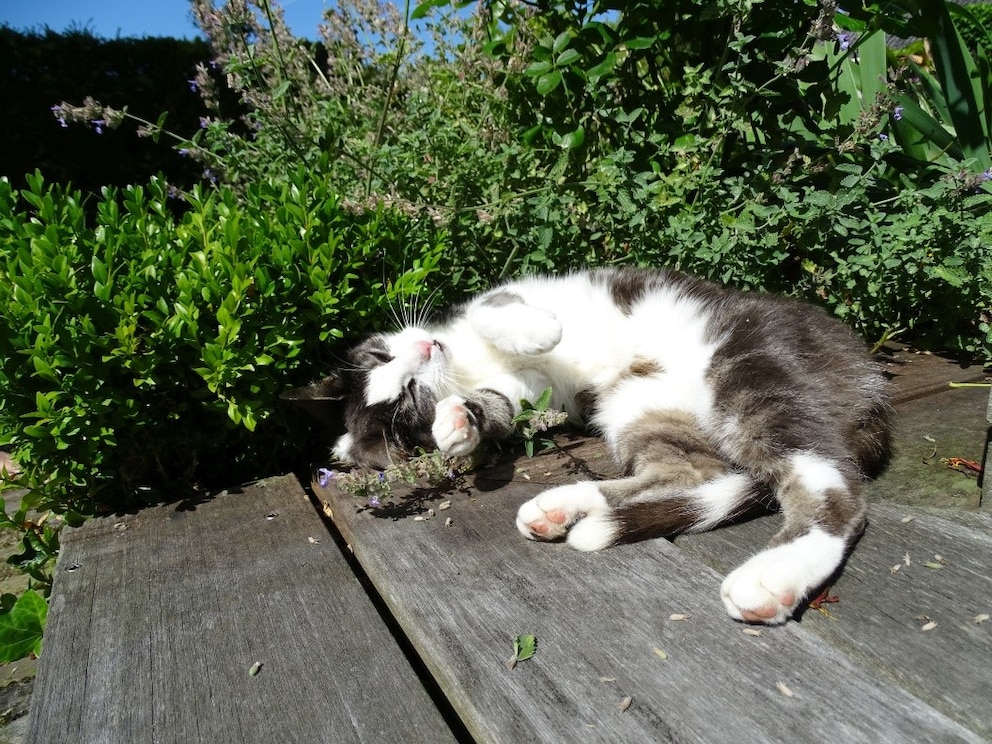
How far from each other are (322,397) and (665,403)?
4.23ft

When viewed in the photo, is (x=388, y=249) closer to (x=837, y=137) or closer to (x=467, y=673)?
(x=467, y=673)

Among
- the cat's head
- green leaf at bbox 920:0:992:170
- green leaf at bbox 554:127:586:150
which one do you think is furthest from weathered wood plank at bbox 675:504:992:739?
green leaf at bbox 920:0:992:170

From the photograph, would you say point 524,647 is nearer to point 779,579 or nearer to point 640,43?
point 779,579

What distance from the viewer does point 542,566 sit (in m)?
1.66

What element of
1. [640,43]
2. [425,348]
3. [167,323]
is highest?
[640,43]

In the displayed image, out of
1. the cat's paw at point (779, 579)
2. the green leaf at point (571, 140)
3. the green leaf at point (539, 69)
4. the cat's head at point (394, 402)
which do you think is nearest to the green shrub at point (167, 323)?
the cat's head at point (394, 402)

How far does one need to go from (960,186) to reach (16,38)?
8.07 metres

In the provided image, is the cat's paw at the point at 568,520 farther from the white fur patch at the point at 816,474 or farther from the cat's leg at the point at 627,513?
the white fur patch at the point at 816,474

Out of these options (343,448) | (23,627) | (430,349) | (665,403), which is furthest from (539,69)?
(23,627)

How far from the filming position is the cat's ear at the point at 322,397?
7.86ft

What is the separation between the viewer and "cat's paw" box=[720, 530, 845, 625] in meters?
1.35

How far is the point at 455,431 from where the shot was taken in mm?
2162

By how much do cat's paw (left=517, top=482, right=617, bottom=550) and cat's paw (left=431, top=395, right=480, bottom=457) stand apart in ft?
1.33

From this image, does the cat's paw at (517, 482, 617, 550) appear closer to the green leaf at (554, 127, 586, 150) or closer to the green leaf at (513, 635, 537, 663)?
the green leaf at (513, 635, 537, 663)
